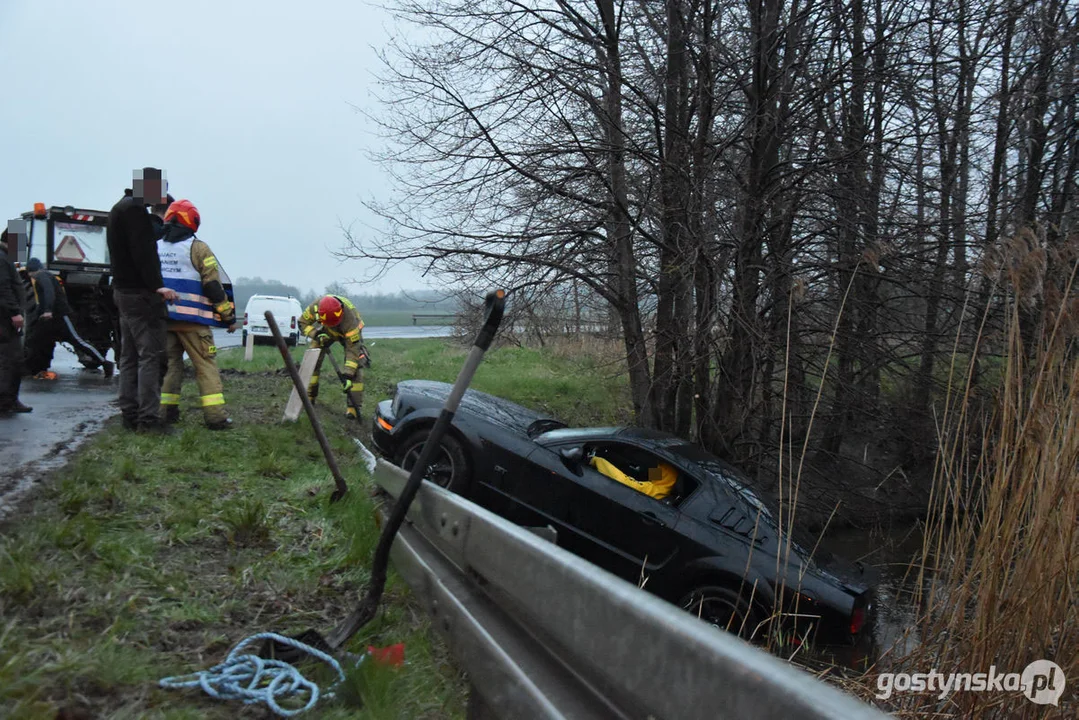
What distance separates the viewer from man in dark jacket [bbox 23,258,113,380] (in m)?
10.3

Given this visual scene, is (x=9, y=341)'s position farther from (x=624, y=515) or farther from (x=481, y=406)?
(x=624, y=515)

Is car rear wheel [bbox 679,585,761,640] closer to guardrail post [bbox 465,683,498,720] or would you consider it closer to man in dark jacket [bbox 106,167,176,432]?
guardrail post [bbox 465,683,498,720]

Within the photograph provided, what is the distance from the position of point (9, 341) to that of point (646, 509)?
6.51 metres

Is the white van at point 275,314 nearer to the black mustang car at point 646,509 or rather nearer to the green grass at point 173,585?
the black mustang car at point 646,509

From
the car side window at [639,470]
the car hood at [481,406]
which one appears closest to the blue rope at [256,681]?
the car side window at [639,470]

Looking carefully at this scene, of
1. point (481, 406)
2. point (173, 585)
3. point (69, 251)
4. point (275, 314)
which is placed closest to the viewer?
point (173, 585)

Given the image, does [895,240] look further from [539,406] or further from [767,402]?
[539,406]

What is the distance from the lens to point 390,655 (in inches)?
95.2

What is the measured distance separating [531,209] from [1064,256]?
7138 millimetres

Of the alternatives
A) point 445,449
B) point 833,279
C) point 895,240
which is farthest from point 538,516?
point 895,240

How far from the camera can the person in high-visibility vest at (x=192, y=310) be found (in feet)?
21.6

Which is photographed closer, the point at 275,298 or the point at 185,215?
the point at 185,215

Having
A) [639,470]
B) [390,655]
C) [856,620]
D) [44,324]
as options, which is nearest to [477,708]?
[390,655]

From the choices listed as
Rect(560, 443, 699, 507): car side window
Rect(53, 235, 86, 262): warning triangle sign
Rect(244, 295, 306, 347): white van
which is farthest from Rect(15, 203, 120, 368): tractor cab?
Rect(560, 443, 699, 507): car side window
